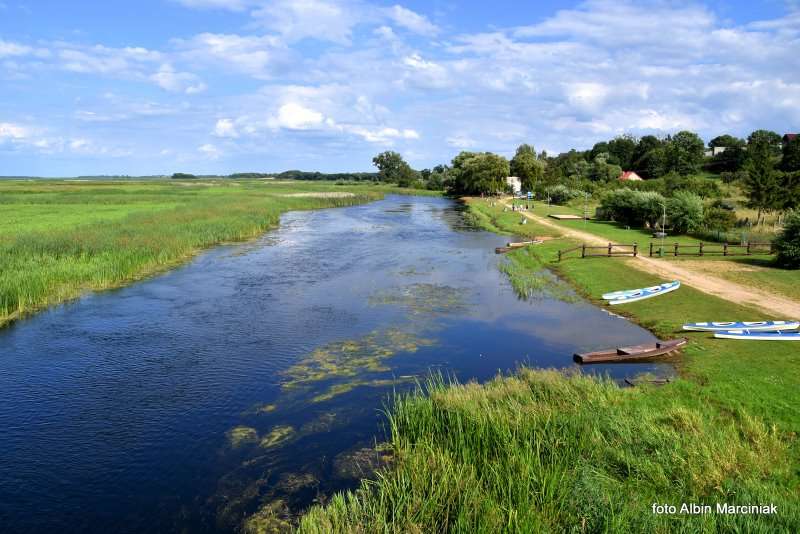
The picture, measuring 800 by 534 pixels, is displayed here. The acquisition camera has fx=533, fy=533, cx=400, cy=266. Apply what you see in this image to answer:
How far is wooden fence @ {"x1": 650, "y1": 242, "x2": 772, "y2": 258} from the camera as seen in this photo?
39.0 meters

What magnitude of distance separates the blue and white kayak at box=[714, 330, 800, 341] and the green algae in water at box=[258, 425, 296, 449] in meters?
16.8

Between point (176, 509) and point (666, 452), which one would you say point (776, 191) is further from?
point (176, 509)

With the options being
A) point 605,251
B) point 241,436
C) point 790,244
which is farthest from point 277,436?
point 790,244

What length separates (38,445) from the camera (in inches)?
596

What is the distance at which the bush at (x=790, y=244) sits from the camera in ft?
106

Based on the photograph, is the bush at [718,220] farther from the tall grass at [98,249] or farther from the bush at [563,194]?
the tall grass at [98,249]

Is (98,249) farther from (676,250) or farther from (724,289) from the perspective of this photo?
(676,250)

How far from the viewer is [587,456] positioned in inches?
473

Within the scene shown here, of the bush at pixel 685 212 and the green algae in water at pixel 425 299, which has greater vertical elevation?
the bush at pixel 685 212

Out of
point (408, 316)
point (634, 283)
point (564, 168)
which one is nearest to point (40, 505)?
point (408, 316)

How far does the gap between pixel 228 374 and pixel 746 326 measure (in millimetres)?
20410

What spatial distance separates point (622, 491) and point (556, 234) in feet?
146

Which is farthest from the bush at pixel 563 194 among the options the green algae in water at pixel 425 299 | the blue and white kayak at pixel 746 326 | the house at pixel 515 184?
the blue and white kayak at pixel 746 326

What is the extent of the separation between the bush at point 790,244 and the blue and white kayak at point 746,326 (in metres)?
13.9
